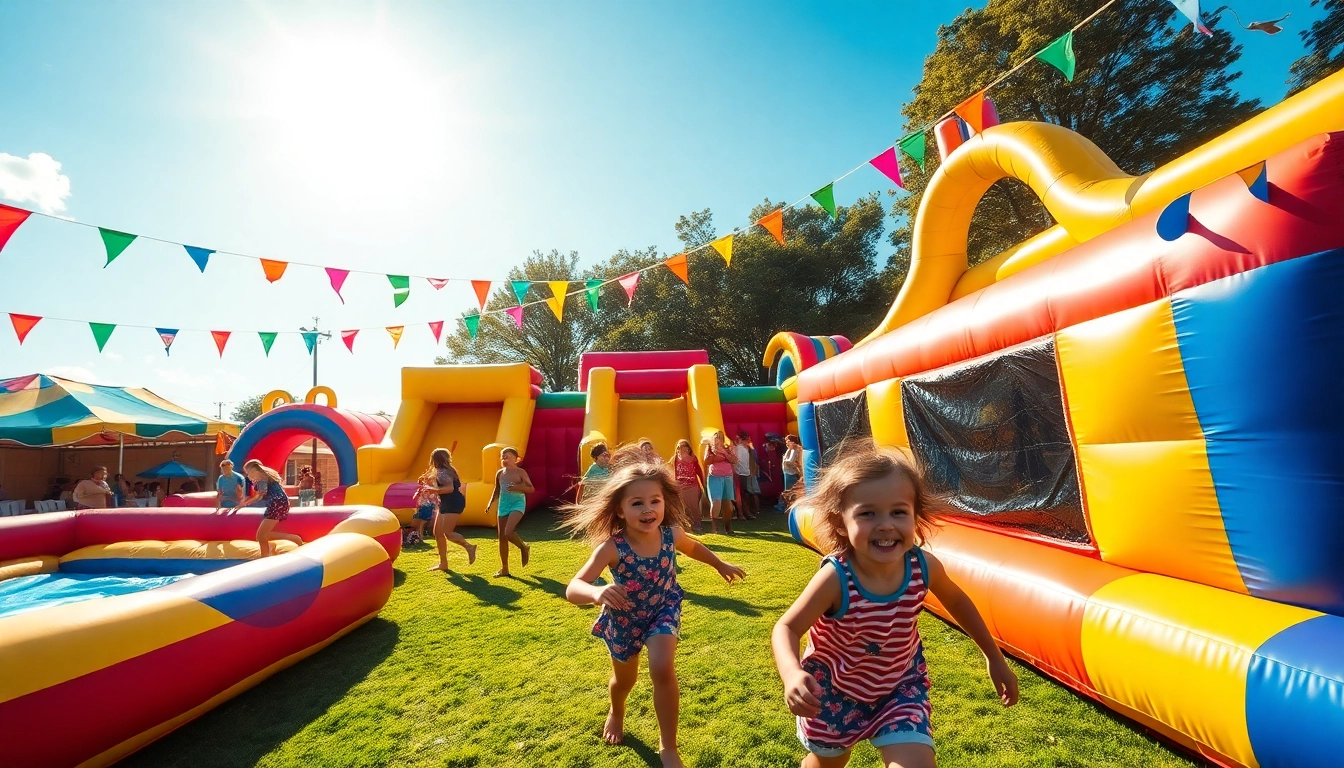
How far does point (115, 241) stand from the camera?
24.0 feet

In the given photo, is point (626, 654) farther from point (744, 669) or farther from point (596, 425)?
point (596, 425)

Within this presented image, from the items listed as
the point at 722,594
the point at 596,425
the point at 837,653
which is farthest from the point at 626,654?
the point at 596,425

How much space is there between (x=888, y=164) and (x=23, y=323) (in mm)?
12431

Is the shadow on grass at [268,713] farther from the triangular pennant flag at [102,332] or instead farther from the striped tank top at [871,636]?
the triangular pennant flag at [102,332]

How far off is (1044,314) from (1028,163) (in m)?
2.58

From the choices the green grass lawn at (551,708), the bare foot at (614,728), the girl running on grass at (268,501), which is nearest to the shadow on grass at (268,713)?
the green grass lawn at (551,708)

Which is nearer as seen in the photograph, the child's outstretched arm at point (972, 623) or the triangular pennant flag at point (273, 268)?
the child's outstretched arm at point (972, 623)

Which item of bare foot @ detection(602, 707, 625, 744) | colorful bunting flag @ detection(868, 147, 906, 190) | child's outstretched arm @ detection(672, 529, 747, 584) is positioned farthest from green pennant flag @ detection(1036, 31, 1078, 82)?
bare foot @ detection(602, 707, 625, 744)

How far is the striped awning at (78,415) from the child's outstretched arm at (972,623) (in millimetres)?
16889

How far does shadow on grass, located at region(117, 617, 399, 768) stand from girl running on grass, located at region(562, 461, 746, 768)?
5.42 ft

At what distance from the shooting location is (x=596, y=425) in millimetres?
10859

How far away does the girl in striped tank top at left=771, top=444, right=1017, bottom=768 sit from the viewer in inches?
69.1

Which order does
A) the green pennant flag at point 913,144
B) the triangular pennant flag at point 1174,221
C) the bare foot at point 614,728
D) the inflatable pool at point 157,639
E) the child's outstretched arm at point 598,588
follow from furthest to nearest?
the green pennant flag at point 913,144, the bare foot at point 614,728, the triangular pennant flag at point 1174,221, the inflatable pool at point 157,639, the child's outstretched arm at point 598,588

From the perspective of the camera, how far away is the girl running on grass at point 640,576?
8.22 feet
